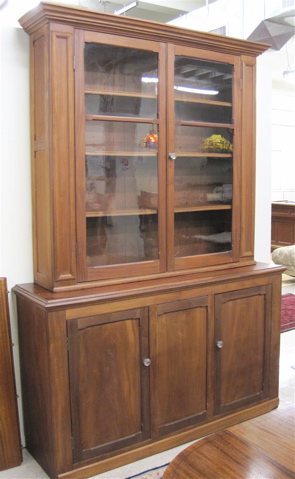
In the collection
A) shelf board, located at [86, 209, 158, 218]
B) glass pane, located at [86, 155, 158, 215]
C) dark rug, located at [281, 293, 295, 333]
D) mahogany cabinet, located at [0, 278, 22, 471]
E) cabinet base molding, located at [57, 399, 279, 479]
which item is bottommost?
cabinet base molding, located at [57, 399, 279, 479]

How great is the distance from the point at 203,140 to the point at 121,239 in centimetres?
76

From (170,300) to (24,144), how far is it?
3.52ft

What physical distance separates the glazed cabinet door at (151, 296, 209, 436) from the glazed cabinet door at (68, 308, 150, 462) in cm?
7

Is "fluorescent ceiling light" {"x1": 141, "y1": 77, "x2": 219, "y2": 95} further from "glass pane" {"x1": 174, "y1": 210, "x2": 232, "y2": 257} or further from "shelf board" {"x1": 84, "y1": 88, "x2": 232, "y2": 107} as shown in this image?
"glass pane" {"x1": 174, "y1": 210, "x2": 232, "y2": 257}

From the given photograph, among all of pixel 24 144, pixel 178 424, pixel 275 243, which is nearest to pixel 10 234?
pixel 24 144

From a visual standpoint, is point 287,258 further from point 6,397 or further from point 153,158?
point 6,397

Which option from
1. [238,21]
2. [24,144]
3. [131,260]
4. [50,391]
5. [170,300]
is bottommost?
[50,391]

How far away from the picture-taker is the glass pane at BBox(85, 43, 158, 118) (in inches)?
98.4

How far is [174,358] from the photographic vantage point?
8.86ft

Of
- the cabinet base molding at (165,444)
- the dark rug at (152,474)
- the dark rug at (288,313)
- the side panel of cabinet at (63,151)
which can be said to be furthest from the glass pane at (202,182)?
the dark rug at (288,313)

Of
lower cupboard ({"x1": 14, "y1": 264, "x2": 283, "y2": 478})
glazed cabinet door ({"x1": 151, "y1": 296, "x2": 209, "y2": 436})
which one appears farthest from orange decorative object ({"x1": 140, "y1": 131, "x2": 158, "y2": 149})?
glazed cabinet door ({"x1": 151, "y1": 296, "x2": 209, "y2": 436})

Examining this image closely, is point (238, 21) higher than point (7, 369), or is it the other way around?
point (238, 21)

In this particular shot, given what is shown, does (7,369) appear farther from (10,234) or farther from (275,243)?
(275,243)

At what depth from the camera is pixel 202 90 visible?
2.89m
